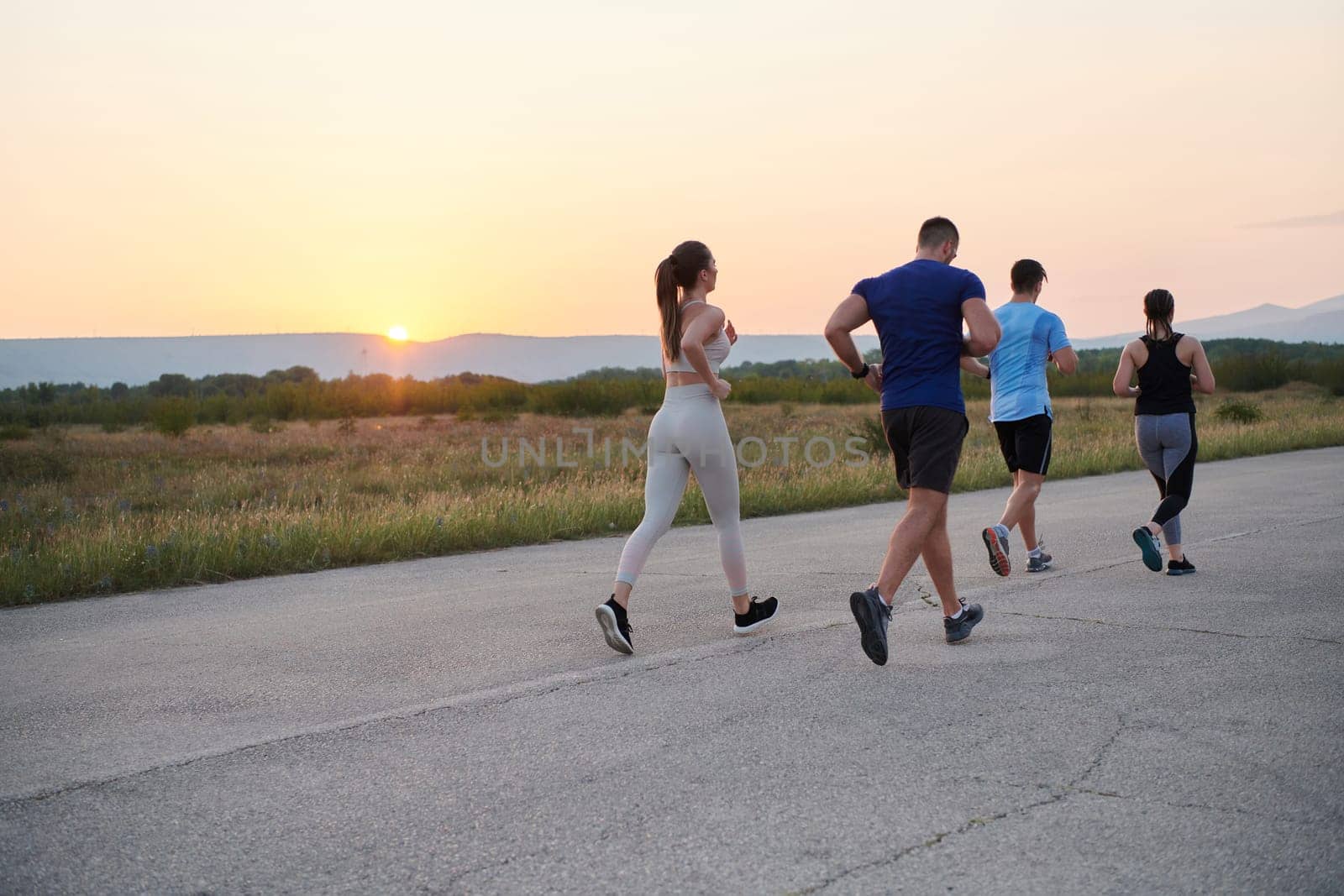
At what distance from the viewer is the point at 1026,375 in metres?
8.43

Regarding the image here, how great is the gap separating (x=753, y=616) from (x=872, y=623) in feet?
3.82

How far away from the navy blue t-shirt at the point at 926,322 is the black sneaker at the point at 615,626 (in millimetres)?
1737

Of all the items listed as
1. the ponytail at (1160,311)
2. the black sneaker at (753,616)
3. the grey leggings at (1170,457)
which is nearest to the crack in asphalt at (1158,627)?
the black sneaker at (753,616)

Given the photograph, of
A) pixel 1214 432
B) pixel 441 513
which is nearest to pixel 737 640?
pixel 441 513

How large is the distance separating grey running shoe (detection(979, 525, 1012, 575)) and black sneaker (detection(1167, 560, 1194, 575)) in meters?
1.43

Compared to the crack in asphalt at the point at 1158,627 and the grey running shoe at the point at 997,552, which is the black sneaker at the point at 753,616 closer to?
the crack in asphalt at the point at 1158,627

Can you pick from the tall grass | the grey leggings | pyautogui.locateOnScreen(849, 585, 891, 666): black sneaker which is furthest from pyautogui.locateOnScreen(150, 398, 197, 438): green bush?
pyautogui.locateOnScreen(849, 585, 891, 666): black sneaker

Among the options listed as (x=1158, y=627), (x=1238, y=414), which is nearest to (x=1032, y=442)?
(x=1158, y=627)

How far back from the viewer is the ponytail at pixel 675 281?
614 cm

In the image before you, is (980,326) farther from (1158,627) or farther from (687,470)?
(1158,627)

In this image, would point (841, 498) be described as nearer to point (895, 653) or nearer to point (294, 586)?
point (294, 586)

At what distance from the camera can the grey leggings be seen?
848 centimetres

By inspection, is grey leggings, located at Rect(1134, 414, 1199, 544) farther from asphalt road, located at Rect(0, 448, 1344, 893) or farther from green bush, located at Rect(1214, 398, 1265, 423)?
green bush, located at Rect(1214, 398, 1265, 423)

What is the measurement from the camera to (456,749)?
180 inches
